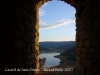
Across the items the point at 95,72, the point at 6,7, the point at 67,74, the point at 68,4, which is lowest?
the point at 67,74

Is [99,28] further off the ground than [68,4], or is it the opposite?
[68,4]

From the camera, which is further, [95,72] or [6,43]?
[95,72]

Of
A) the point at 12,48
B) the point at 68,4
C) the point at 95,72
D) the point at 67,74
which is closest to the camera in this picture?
the point at 12,48

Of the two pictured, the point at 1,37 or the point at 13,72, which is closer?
the point at 1,37

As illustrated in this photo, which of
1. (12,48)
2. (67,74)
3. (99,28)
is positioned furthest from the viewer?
(67,74)

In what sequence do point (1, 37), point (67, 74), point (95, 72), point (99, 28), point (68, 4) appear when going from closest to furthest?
1. point (1, 37)
2. point (99, 28)
3. point (95, 72)
4. point (67, 74)
5. point (68, 4)

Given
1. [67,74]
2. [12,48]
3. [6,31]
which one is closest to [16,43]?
[12,48]

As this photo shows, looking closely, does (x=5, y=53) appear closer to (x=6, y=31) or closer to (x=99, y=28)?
(x=6, y=31)

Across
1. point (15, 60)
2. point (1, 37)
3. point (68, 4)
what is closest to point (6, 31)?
point (1, 37)

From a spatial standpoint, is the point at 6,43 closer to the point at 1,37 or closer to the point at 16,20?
the point at 1,37
